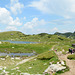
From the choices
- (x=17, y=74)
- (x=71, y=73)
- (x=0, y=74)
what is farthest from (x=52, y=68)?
(x=0, y=74)

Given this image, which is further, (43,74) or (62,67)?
(62,67)

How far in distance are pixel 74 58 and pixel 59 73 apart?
13.1 m

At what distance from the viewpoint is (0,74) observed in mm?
20281

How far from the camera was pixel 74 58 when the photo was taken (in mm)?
32844

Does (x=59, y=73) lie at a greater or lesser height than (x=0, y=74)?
lesser

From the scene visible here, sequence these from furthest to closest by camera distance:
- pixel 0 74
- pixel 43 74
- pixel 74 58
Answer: pixel 74 58 < pixel 43 74 < pixel 0 74

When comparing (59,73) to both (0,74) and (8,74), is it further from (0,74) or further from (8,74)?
(0,74)

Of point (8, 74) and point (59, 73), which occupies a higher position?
point (8, 74)

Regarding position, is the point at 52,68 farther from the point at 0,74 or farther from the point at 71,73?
the point at 0,74

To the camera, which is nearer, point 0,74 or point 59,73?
point 0,74

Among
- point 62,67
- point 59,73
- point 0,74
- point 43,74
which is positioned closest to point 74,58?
point 62,67

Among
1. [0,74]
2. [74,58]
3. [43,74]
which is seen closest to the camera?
[0,74]

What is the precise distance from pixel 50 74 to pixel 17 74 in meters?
7.20

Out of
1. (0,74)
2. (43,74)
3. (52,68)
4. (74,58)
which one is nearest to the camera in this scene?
(0,74)
